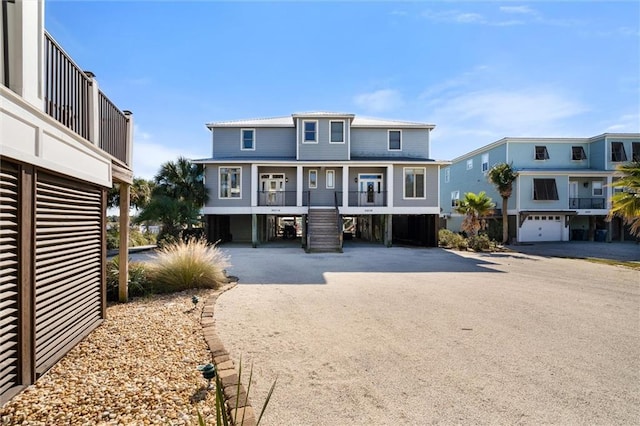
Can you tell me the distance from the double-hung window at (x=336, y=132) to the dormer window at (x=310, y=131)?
93 cm

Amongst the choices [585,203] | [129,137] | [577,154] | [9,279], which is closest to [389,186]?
[129,137]

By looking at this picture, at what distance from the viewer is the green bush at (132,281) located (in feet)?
19.8

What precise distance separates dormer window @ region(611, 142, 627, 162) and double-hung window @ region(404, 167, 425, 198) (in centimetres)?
1646

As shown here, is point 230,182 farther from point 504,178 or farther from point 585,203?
point 585,203

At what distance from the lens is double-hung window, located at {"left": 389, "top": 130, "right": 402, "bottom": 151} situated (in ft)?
65.1

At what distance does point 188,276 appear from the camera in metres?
6.82

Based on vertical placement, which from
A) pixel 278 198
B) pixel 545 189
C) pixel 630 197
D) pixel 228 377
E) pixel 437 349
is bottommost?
pixel 437 349

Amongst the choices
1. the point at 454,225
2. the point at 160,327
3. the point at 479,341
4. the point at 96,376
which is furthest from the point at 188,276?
the point at 454,225

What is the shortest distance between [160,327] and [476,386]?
4.22m

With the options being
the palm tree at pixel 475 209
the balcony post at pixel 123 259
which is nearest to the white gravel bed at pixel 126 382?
the balcony post at pixel 123 259

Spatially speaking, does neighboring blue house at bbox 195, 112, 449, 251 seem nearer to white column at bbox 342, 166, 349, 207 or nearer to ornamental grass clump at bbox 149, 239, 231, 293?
white column at bbox 342, 166, 349, 207

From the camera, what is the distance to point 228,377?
124 inches

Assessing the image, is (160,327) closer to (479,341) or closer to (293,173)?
(479,341)

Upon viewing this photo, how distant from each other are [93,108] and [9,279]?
289 centimetres
